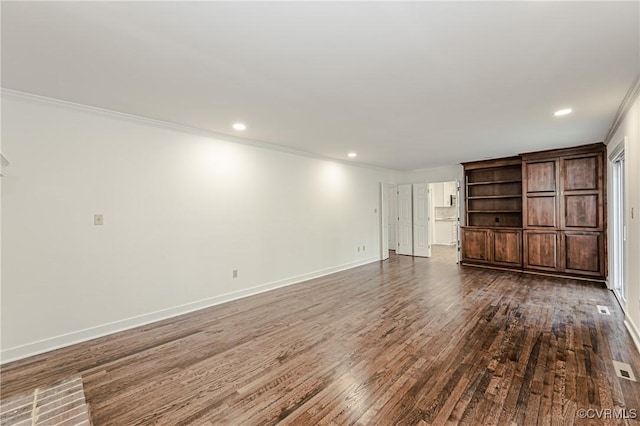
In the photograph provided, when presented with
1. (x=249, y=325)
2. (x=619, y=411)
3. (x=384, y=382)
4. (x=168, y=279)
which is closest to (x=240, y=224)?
(x=168, y=279)

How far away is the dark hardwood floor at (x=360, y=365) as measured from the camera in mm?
1965

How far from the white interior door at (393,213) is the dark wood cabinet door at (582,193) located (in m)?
3.93

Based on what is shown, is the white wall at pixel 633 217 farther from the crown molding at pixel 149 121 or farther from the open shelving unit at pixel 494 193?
the crown molding at pixel 149 121

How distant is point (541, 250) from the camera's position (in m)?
5.86

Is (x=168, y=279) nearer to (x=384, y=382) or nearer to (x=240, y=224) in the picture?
(x=240, y=224)

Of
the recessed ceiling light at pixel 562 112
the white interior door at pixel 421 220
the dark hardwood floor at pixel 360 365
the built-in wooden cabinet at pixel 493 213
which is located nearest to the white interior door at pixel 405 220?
the white interior door at pixel 421 220

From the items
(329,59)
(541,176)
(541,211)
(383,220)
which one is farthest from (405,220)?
(329,59)

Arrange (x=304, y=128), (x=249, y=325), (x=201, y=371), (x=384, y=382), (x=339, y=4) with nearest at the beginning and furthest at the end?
(x=339, y=4)
(x=384, y=382)
(x=201, y=371)
(x=249, y=325)
(x=304, y=128)

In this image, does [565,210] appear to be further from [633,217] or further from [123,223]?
[123,223]

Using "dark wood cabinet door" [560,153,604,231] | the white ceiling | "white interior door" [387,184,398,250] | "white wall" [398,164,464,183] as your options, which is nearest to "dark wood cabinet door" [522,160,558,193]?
"dark wood cabinet door" [560,153,604,231]

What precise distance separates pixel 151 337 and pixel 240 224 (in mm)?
1936

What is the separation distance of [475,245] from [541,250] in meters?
1.29

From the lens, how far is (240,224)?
4.58 meters

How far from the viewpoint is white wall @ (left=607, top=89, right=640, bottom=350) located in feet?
9.46
